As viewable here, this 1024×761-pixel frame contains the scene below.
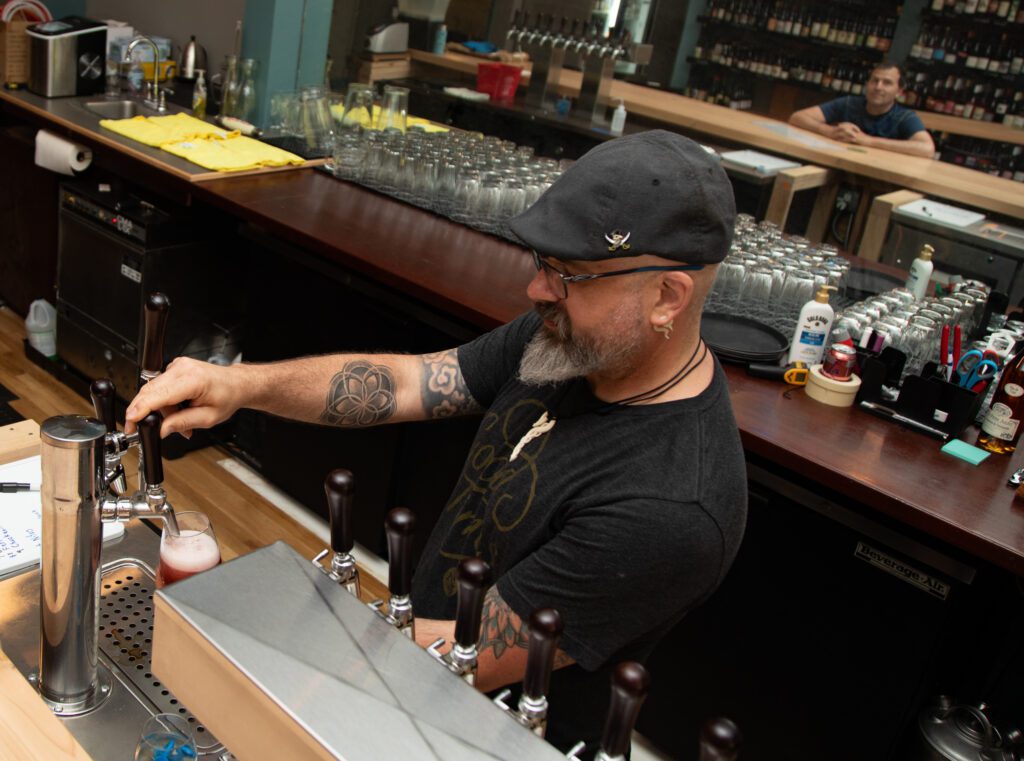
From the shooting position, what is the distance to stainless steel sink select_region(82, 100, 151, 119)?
407 cm

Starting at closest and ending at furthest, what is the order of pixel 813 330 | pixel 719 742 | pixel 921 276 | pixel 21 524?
pixel 719 742, pixel 21 524, pixel 813 330, pixel 921 276

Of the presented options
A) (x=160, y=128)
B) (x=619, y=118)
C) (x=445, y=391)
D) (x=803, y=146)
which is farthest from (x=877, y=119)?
(x=445, y=391)

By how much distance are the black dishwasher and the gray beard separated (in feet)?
7.66

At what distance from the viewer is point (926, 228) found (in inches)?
148

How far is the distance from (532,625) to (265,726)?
255 millimetres

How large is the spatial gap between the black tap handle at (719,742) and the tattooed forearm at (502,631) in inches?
22.2

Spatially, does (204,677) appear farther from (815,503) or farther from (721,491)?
(815,503)

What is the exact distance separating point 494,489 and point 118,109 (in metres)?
3.35

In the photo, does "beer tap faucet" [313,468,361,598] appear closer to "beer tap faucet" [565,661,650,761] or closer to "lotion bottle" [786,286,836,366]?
"beer tap faucet" [565,661,650,761]

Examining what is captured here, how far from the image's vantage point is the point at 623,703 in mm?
741

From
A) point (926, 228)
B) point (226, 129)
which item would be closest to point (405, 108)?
point (226, 129)

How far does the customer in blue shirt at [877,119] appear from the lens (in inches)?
169

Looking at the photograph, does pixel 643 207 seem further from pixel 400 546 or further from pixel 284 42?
→ pixel 284 42

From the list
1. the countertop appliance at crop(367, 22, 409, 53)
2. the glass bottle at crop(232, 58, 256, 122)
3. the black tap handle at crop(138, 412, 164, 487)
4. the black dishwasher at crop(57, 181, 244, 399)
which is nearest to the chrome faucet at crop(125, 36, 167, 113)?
the glass bottle at crop(232, 58, 256, 122)
